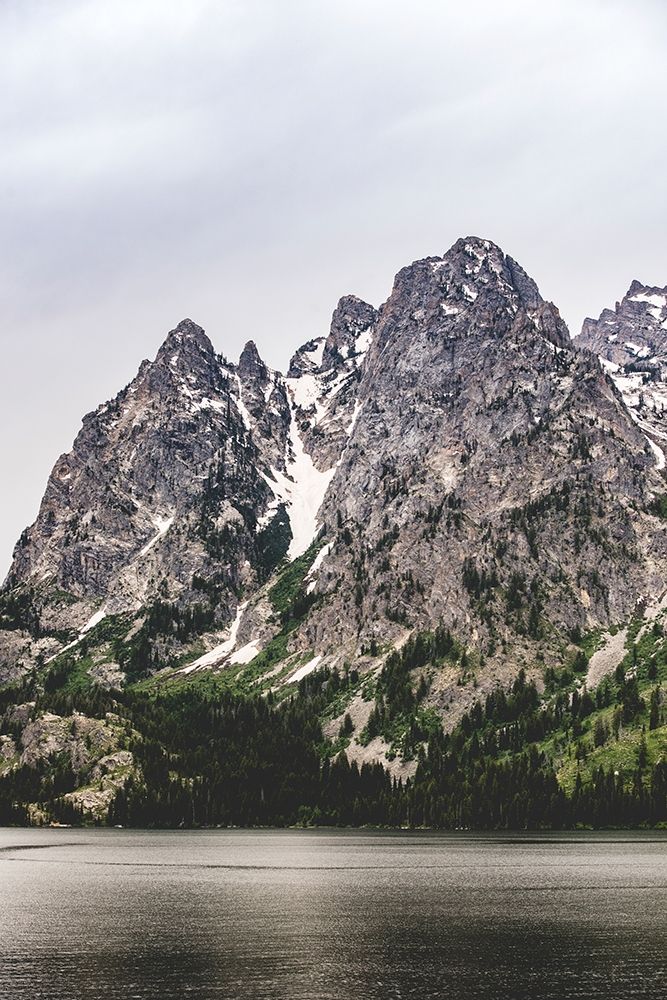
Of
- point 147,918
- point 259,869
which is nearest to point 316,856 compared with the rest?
point 259,869

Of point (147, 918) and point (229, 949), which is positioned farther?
point (147, 918)

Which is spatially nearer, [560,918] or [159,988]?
[159,988]

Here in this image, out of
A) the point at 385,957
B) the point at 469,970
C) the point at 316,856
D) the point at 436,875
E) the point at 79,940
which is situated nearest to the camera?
the point at 469,970

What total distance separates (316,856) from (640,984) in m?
112

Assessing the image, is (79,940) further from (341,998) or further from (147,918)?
(341,998)

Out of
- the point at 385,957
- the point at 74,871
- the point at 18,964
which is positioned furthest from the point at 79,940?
the point at 74,871

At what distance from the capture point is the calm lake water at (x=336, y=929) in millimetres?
60781

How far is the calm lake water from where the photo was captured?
60.8 m

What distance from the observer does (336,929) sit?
82.6 m

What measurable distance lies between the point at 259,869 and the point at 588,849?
67.8 m

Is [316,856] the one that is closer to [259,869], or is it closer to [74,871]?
[259,869]

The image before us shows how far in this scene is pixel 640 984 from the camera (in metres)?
60.3

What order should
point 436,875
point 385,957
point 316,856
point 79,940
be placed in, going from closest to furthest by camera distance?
point 385,957, point 79,940, point 436,875, point 316,856

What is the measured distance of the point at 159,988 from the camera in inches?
2333
